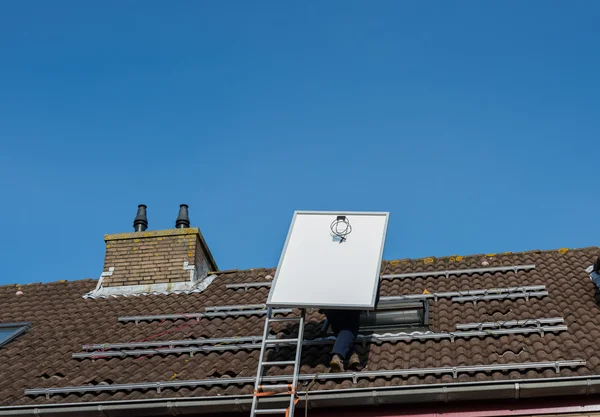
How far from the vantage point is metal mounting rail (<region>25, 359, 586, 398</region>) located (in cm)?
883

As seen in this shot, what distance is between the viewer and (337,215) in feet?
35.4

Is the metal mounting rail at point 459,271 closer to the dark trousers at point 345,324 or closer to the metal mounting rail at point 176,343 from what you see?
the dark trousers at point 345,324

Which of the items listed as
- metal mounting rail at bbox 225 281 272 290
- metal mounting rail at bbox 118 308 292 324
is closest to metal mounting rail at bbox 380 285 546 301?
metal mounting rail at bbox 118 308 292 324

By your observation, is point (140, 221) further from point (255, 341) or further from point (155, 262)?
point (255, 341)

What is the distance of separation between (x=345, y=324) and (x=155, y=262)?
15.6ft

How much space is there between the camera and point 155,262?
1373 cm

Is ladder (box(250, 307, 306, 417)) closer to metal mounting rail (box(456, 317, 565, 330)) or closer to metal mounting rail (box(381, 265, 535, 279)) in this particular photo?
metal mounting rail (box(456, 317, 565, 330))

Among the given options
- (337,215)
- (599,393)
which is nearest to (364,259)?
(337,215)

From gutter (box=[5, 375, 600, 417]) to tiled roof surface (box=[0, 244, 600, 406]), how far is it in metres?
0.16

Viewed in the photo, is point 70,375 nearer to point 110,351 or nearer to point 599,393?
point 110,351

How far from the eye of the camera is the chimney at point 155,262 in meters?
13.4

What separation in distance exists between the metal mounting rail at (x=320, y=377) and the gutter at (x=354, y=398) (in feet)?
0.85

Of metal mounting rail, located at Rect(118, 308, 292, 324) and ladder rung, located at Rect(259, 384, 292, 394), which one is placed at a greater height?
metal mounting rail, located at Rect(118, 308, 292, 324)

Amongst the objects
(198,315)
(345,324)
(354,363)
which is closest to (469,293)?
(345,324)
